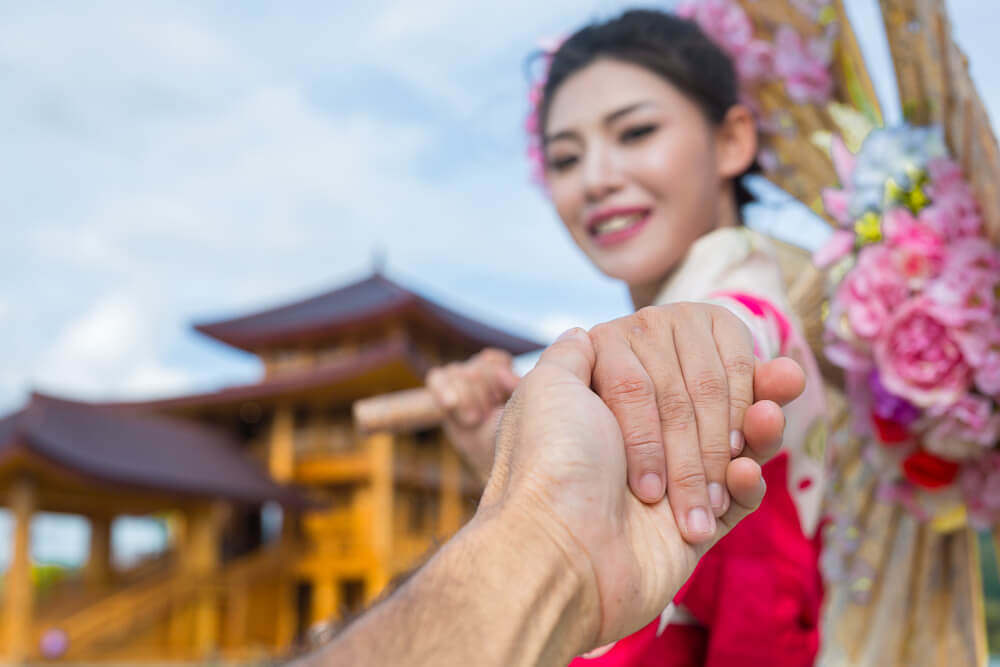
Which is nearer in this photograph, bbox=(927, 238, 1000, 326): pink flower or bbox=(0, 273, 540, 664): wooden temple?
bbox=(927, 238, 1000, 326): pink flower

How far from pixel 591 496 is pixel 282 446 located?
12.4m

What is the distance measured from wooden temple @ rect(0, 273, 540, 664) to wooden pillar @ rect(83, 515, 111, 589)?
2cm

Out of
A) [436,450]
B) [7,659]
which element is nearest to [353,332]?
[436,450]

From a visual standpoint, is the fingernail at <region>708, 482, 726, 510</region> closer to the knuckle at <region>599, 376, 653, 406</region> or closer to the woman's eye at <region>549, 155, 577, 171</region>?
the knuckle at <region>599, 376, 653, 406</region>

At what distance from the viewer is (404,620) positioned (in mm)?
571

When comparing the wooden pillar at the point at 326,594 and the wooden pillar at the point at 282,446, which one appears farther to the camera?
the wooden pillar at the point at 282,446

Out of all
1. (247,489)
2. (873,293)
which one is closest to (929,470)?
(873,293)

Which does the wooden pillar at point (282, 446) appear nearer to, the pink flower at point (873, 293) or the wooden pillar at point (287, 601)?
the wooden pillar at point (287, 601)

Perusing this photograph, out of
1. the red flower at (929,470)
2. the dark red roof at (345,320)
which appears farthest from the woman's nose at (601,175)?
the dark red roof at (345,320)

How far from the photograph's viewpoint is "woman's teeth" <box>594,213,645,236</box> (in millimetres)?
1383

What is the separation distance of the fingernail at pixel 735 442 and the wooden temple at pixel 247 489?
26.3 feet

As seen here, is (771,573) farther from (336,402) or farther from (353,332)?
(353,332)

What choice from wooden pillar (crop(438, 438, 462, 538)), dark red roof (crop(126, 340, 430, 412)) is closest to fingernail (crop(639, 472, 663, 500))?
dark red roof (crop(126, 340, 430, 412))

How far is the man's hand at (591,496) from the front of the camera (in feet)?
2.11
